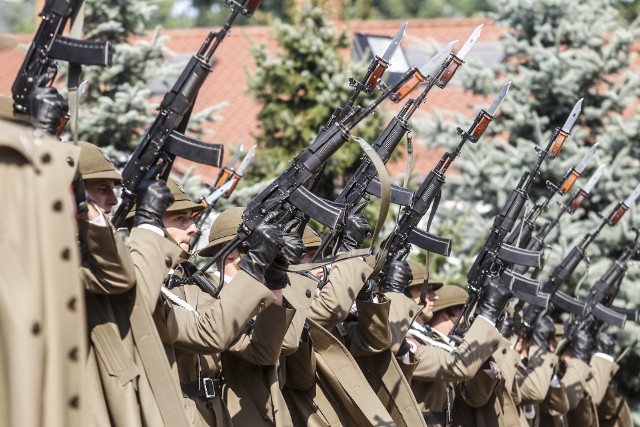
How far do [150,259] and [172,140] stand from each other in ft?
1.79

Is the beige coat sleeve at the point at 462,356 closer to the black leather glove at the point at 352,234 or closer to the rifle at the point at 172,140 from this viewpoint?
the black leather glove at the point at 352,234

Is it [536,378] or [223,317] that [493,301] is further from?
[223,317]

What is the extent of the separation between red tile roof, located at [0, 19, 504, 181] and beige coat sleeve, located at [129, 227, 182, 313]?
12.8 m

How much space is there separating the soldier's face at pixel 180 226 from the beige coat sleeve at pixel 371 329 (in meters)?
1.23

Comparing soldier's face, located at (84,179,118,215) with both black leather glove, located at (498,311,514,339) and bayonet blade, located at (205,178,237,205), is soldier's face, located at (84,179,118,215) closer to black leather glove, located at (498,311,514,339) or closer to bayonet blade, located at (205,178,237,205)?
bayonet blade, located at (205,178,237,205)

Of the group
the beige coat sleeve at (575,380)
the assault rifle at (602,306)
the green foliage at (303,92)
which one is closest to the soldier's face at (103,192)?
the beige coat sleeve at (575,380)

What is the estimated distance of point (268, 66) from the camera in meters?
13.5

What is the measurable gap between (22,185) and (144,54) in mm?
8335

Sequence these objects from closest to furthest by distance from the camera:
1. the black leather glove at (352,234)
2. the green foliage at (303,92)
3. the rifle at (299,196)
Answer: the rifle at (299,196)
the black leather glove at (352,234)
the green foliage at (303,92)

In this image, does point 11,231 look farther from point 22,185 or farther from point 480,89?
point 480,89

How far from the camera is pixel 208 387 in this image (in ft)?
20.2

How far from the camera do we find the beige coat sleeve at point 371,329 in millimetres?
7148

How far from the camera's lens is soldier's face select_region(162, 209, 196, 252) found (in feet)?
20.6

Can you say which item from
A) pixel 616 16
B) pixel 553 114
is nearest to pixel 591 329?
pixel 553 114
